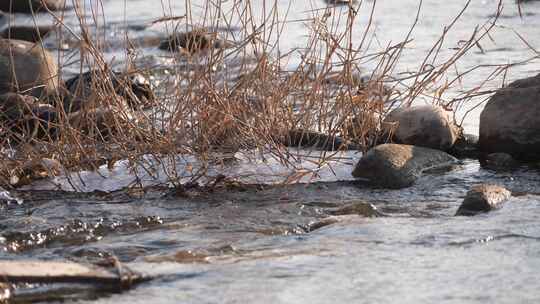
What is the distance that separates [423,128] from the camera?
6418 millimetres

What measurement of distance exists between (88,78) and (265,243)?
374cm

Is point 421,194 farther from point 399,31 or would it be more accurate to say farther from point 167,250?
point 399,31

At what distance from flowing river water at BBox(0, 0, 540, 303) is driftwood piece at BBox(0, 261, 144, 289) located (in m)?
0.08

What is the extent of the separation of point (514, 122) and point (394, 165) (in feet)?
2.94

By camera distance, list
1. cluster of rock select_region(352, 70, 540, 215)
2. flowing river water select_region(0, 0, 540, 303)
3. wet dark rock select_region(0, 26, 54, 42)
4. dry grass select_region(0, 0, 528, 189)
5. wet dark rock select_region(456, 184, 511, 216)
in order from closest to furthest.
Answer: flowing river water select_region(0, 0, 540, 303) → wet dark rock select_region(456, 184, 511, 216) → dry grass select_region(0, 0, 528, 189) → cluster of rock select_region(352, 70, 540, 215) → wet dark rock select_region(0, 26, 54, 42)

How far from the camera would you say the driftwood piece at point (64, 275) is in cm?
402

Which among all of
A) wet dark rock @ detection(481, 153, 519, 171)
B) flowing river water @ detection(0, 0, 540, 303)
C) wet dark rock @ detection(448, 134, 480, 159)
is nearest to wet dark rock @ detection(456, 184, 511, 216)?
flowing river water @ detection(0, 0, 540, 303)

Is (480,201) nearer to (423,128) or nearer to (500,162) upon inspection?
(500,162)

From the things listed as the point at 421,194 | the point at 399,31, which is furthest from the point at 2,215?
the point at 399,31

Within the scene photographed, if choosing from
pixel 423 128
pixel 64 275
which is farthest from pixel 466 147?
pixel 64 275

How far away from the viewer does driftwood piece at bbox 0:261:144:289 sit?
158 inches

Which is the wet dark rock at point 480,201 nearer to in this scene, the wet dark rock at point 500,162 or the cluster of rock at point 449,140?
the cluster of rock at point 449,140

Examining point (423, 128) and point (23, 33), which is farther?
point (23, 33)

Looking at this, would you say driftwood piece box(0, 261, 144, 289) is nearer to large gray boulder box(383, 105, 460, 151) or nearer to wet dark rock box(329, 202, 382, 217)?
wet dark rock box(329, 202, 382, 217)
